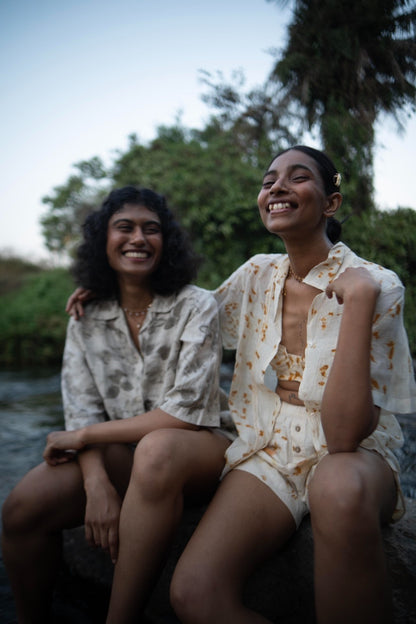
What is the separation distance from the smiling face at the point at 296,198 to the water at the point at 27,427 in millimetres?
1748

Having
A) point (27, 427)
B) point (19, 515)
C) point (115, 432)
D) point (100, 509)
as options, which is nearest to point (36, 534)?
point (19, 515)

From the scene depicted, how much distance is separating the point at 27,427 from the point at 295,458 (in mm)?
3569

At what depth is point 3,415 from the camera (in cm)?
492

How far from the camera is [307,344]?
1799mm

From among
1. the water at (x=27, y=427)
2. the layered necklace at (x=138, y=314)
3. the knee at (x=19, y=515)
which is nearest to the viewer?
the knee at (x=19, y=515)

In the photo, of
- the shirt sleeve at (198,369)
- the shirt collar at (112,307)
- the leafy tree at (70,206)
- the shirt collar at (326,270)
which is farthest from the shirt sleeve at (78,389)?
the leafy tree at (70,206)

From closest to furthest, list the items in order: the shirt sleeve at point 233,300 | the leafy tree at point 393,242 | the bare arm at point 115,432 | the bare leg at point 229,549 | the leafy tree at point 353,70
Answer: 1. the bare leg at point 229,549
2. the bare arm at point 115,432
3. the shirt sleeve at point 233,300
4. the leafy tree at point 393,242
5. the leafy tree at point 353,70

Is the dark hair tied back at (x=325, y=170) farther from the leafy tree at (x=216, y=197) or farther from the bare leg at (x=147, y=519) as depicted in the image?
the leafy tree at (x=216, y=197)

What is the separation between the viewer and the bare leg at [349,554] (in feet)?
3.94

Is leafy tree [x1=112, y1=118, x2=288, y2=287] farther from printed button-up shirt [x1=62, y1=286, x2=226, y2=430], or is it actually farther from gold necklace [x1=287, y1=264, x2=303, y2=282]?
gold necklace [x1=287, y1=264, x2=303, y2=282]

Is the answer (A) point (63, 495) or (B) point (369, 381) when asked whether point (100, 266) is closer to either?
(A) point (63, 495)

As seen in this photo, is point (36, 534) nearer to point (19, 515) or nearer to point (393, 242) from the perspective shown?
point (19, 515)

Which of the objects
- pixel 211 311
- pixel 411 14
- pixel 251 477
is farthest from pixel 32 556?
pixel 411 14

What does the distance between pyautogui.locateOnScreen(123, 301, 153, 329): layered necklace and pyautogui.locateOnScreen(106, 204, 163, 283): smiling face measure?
17 centimetres
